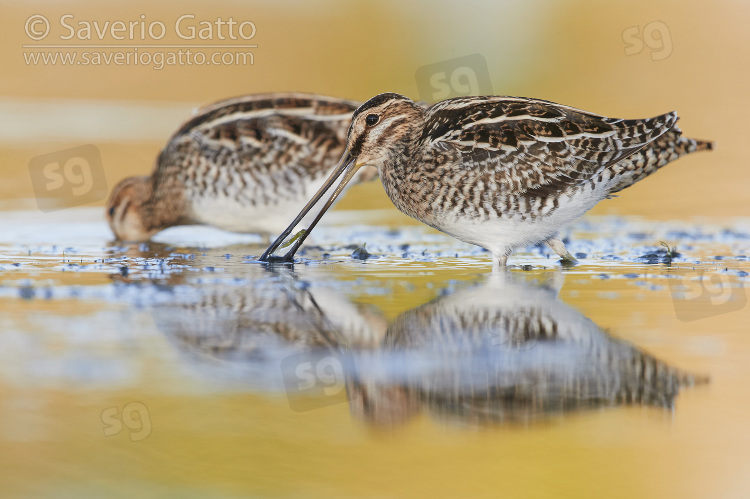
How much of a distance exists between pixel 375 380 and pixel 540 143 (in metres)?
3.17

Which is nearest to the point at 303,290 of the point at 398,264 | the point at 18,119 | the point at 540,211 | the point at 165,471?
the point at 398,264

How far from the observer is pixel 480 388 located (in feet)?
15.0

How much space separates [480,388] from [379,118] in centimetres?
365

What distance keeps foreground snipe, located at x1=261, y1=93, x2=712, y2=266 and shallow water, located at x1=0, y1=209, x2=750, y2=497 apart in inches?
14.4

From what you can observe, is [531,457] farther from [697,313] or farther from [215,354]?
[697,313]

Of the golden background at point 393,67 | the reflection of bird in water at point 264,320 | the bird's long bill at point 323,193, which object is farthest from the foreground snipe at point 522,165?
the golden background at point 393,67

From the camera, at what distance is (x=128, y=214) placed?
9.74 meters

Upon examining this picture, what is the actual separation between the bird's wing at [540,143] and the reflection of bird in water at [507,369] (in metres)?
1.45

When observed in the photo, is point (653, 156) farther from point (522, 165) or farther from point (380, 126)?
point (380, 126)

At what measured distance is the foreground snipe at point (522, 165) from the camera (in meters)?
7.30

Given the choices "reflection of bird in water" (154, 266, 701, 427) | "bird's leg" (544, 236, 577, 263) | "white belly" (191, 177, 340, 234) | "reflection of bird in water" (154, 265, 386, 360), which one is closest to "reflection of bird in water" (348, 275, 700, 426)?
"reflection of bird in water" (154, 266, 701, 427)

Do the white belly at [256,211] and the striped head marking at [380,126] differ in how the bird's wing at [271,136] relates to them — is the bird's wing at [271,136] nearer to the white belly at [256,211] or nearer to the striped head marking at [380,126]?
the white belly at [256,211]

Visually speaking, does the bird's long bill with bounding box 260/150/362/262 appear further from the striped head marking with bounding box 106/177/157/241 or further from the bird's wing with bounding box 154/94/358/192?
the striped head marking with bounding box 106/177/157/241

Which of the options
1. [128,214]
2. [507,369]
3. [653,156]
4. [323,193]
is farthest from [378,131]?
[507,369]
